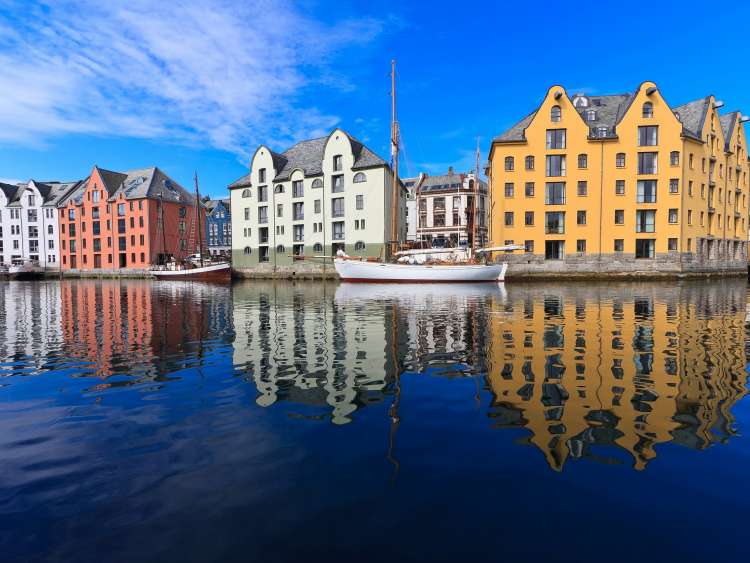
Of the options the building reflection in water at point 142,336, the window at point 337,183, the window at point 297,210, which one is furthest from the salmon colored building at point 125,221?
the building reflection in water at point 142,336

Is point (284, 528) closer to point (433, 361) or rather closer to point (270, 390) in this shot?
point (270, 390)

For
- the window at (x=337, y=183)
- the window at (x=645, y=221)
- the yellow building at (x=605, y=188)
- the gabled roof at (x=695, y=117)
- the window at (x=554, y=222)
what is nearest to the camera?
the yellow building at (x=605, y=188)

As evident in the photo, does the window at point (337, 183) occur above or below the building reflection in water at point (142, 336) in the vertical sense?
above

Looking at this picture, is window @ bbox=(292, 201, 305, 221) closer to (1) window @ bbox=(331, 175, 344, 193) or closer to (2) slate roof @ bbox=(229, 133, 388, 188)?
(2) slate roof @ bbox=(229, 133, 388, 188)

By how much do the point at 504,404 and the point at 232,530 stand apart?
469cm

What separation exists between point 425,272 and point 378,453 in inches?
1525

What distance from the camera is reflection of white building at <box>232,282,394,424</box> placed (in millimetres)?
7527

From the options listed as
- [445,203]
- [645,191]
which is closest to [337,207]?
[445,203]

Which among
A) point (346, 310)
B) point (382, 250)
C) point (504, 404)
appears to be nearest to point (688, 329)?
point (504, 404)

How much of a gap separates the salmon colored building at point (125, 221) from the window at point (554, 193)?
57.5 m

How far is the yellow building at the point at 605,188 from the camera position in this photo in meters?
48.3

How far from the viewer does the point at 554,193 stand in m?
50.4

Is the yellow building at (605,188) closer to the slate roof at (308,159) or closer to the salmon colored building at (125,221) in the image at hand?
the slate roof at (308,159)

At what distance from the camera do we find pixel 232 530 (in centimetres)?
370
